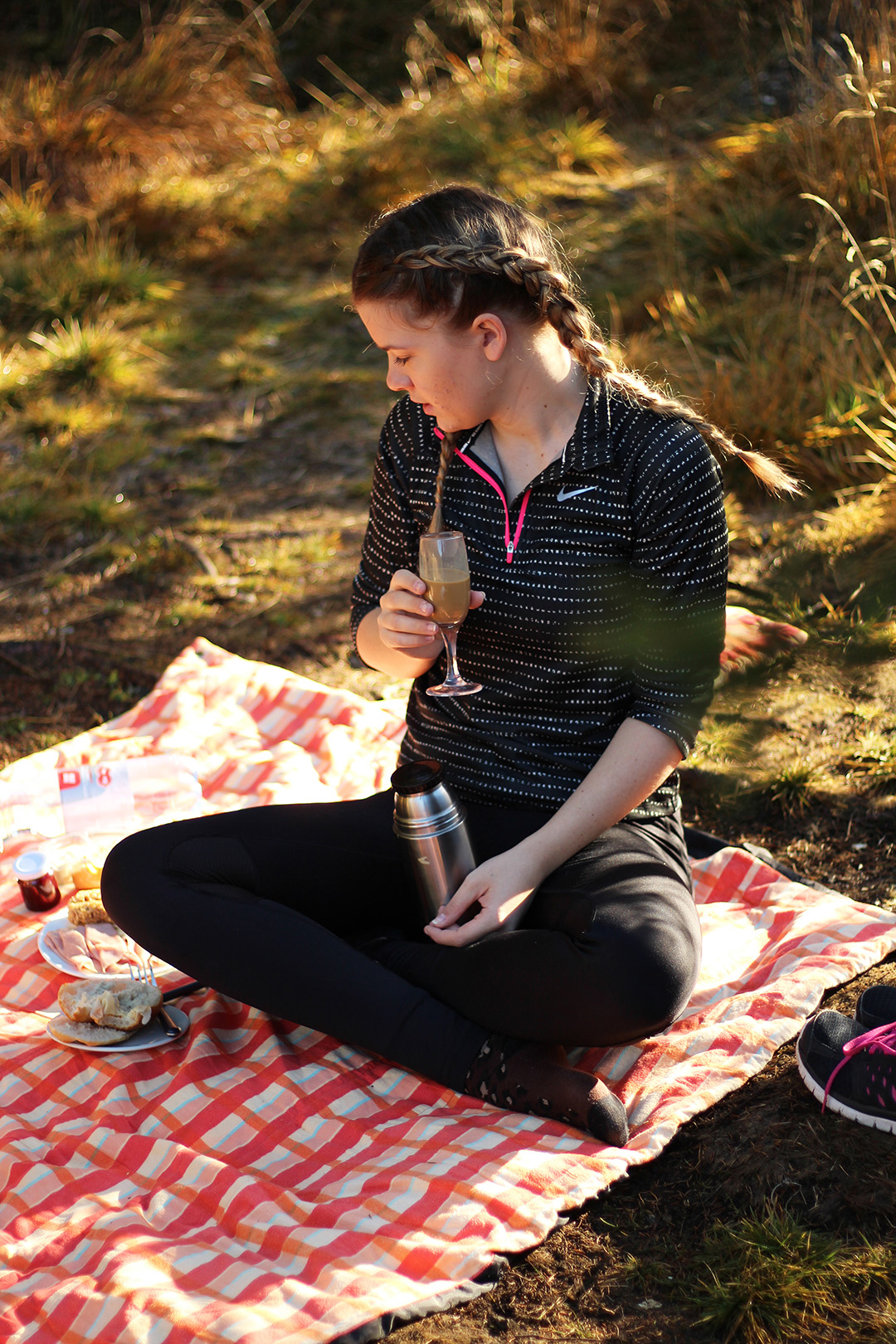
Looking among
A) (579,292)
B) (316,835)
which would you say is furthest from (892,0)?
(316,835)

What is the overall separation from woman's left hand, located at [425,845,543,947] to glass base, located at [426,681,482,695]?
0.34 meters

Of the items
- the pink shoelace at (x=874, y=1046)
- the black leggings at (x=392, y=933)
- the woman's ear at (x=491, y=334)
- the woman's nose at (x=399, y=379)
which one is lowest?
the pink shoelace at (x=874, y=1046)

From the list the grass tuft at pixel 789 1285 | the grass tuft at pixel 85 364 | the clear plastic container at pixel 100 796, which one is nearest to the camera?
the grass tuft at pixel 789 1285

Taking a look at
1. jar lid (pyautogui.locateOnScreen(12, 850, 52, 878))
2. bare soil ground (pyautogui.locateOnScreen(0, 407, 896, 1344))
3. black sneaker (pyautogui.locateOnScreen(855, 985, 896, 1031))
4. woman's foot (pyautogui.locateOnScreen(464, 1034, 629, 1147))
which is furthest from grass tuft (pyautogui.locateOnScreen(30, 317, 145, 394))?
black sneaker (pyautogui.locateOnScreen(855, 985, 896, 1031))

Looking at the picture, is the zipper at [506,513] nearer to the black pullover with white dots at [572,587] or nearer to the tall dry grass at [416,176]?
the black pullover with white dots at [572,587]

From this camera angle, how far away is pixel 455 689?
7.57 feet

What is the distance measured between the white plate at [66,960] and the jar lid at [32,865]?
13cm

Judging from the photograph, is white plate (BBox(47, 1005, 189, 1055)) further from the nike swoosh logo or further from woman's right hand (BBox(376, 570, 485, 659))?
the nike swoosh logo

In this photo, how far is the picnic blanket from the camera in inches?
69.4

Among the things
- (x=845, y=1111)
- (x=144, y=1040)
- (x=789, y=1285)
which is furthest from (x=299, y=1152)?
(x=845, y=1111)

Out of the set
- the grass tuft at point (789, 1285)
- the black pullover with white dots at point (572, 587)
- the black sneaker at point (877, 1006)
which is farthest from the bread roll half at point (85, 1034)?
the black sneaker at point (877, 1006)

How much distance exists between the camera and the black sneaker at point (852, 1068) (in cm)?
202

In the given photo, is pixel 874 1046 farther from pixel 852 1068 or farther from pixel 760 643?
pixel 760 643

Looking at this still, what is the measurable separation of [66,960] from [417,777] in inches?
39.6
